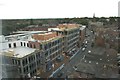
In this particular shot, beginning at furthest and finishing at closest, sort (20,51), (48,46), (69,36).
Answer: (69,36) < (48,46) < (20,51)

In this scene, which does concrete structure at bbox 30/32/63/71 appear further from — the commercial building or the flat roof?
the commercial building

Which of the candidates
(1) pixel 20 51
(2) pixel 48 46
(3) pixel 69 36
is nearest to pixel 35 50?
(1) pixel 20 51

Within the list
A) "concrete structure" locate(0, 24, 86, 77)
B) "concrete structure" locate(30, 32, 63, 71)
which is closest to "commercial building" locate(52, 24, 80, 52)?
"concrete structure" locate(0, 24, 86, 77)

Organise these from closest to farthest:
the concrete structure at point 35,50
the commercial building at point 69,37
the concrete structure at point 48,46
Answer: the concrete structure at point 35,50 < the concrete structure at point 48,46 < the commercial building at point 69,37

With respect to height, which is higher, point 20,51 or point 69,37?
point 69,37

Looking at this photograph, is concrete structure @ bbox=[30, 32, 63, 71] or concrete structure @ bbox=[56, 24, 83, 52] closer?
concrete structure @ bbox=[30, 32, 63, 71]

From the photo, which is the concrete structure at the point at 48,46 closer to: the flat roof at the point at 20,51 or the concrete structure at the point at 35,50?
the concrete structure at the point at 35,50

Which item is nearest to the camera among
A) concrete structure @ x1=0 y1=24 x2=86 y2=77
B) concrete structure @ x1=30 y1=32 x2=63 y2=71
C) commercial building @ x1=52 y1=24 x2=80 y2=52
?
concrete structure @ x1=0 y1=24 x2=86 y2=77

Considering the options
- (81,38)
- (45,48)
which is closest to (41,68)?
(45,48)

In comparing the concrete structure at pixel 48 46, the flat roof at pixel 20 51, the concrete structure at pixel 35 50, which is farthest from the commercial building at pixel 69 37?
the flat roof at pixel 20 51

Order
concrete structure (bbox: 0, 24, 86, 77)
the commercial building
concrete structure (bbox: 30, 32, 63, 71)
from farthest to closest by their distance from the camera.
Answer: the commercial building
concrete structure (bbox: 30, 32, 63, 71)
concrete structure (bbox: 0, 24, 86, 77)

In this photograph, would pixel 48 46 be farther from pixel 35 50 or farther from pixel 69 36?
pixel 69 36

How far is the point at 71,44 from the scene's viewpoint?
6.46 metres

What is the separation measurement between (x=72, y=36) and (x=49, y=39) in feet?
6.43
